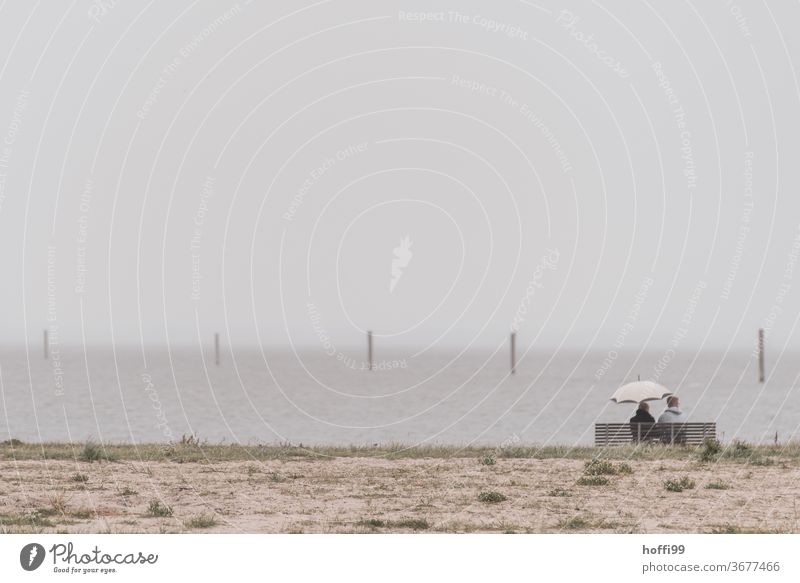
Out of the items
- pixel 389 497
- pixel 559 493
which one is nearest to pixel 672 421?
pixel 559 493

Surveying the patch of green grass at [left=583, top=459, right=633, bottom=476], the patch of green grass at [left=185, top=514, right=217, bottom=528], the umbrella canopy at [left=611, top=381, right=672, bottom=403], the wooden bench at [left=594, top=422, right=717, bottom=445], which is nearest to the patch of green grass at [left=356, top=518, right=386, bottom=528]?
the patch of green grass at [left=185, top=514, right=217, bottom=528]

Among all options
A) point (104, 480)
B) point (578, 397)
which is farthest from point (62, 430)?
point (578, 397)

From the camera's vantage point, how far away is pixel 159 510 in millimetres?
16328

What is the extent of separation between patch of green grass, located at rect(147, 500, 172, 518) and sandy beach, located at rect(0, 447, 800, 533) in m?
0.03

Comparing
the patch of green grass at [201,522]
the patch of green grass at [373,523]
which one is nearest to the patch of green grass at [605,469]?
the patch of green grass at [373,523]

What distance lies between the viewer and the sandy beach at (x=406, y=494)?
50.4 ft

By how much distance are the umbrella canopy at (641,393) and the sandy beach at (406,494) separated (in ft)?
18.3

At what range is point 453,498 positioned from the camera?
17.6 m

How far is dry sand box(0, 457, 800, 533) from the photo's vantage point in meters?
15.3

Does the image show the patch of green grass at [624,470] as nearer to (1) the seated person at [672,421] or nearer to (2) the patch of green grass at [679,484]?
(2) the patch of green grass at [679,484]

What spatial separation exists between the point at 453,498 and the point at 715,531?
435cm

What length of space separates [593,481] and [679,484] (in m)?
1.45

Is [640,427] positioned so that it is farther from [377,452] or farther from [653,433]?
[377,452]
